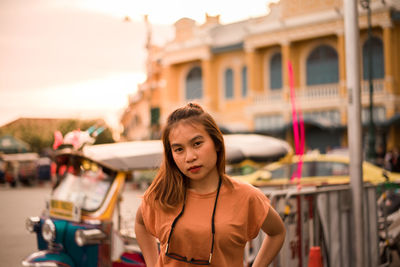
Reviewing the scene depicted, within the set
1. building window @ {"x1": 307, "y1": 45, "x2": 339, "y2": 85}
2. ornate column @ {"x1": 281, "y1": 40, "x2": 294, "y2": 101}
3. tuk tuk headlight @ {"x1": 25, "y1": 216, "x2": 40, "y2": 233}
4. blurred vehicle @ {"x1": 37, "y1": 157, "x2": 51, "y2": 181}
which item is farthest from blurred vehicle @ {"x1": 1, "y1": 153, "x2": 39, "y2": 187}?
tuk tuk headlight @ {"x1": 25, "y1": 216, "x2": 40, "y2": 233}

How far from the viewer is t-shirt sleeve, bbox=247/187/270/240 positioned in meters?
2.25

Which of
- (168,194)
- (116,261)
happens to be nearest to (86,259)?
(116,261)

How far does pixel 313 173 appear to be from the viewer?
1002 cm

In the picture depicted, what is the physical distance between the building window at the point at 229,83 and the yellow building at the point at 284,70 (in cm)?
7

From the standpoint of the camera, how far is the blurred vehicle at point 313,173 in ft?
31.4

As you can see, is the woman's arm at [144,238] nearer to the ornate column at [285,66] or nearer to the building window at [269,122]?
the building window at [269,122]

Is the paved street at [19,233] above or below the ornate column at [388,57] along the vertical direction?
below

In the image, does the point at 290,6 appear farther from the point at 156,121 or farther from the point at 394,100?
the point at 156,121

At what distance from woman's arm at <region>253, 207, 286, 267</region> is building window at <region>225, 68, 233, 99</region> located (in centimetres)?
3162

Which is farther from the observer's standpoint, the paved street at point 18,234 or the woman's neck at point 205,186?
the paved street at point 18,234

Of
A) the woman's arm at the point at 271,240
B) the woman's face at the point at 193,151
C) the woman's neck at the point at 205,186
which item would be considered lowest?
the woman's arm at the point at 271,240

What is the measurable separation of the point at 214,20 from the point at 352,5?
30.5 m

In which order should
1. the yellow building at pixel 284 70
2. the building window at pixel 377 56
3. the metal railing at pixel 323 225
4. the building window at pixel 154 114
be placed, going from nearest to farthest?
the metal railing at pixel 323 225 → the building window at pixel 154 114 → the yellow building at pixel 284 70 → the building window at pixel 377 56

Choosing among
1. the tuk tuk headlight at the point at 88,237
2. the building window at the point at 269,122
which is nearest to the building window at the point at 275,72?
the building window at the point at 269,122
